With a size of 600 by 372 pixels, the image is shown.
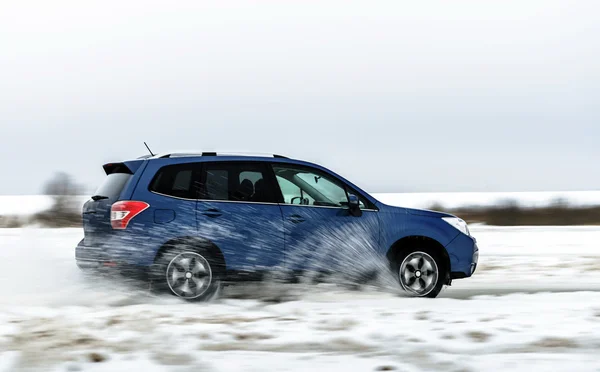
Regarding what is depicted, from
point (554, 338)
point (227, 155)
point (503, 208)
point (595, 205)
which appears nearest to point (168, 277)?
point (227, 155)

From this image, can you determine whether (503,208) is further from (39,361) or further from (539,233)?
(39,361)

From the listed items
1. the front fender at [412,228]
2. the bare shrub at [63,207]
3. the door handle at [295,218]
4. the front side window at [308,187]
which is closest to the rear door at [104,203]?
the front side window at [308,187]

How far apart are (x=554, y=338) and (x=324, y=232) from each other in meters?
2.94

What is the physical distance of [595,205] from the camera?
104 ft

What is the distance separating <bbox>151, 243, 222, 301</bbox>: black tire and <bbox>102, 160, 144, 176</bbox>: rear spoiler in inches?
38.6

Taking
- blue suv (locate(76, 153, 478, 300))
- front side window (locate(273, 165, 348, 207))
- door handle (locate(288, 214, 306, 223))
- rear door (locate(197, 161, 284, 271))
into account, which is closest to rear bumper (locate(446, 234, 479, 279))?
blue suv (locate(76, 153, 478, 300))

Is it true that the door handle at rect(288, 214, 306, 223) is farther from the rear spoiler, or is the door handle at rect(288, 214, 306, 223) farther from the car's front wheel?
the rear spoiler

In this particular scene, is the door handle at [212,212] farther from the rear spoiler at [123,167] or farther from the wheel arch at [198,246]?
the rear spoiler at [123,167]

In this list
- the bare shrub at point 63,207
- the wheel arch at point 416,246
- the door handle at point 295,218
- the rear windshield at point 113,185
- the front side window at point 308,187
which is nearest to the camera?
the rear windshield at point 113,185

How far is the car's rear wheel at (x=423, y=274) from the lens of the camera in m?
8.85

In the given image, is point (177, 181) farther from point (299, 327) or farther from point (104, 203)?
point (299, 327)

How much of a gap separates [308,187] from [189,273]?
1.68 meters

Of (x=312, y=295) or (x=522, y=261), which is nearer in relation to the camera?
(x=312, y=295)

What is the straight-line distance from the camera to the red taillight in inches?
317
